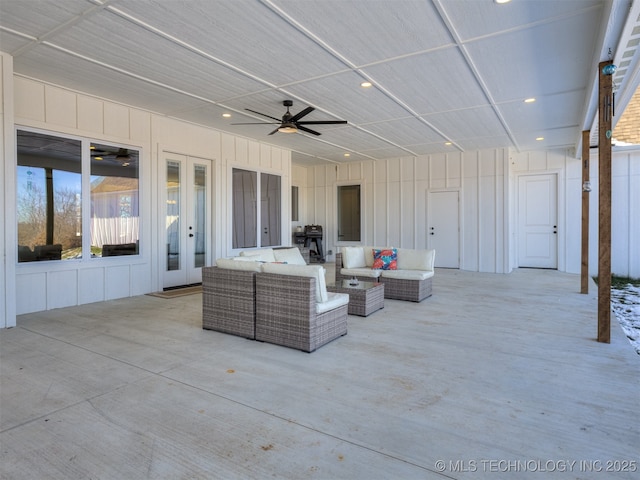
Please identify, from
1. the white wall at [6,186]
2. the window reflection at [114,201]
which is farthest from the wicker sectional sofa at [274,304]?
the window reflection at [114,201]

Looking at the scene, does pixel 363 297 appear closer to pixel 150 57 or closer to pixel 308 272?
pixel 308 272

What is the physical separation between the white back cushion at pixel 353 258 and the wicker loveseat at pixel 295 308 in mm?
2653

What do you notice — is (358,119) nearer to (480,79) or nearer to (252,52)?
(480,79)

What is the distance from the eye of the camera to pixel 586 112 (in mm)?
5770

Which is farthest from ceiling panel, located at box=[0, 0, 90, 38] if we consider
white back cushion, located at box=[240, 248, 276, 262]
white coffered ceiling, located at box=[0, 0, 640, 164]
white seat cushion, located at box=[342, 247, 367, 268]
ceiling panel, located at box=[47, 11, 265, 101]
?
white seat cushion, located at box=[342, 247, 367, 268]

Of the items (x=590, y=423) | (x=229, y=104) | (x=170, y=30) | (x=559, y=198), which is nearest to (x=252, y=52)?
(x=170, y=30)

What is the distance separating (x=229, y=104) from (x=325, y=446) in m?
5.33

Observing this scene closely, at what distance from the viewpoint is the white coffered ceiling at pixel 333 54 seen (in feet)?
11.0

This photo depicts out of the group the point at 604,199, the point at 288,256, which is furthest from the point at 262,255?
the point at 604,199

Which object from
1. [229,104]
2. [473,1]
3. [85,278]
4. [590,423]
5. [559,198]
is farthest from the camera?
[559,198]

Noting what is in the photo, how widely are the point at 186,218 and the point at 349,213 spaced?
220 inches

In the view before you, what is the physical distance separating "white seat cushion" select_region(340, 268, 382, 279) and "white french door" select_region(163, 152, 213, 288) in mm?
2934

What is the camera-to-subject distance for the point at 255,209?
8578 mm

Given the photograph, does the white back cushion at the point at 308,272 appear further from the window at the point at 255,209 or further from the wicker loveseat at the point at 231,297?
the window at the point at 255,209
